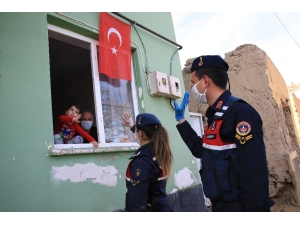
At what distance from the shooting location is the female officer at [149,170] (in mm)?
1937

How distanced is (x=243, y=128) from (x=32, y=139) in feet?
6.47

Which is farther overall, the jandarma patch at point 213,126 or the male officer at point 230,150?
the jandarma patch at point 213,126

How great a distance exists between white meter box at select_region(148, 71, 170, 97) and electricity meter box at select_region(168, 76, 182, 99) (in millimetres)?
178

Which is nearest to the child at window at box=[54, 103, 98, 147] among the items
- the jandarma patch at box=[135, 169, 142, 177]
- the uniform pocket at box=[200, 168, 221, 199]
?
the jandarma patch at box=[135, 169, 142, 177]

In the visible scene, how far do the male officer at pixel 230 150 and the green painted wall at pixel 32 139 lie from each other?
1.53 metres

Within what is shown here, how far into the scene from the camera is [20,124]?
7.84ft

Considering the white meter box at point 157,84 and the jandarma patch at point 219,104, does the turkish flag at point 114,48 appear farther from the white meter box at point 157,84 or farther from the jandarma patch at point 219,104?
the jandarma patch at point 219,104

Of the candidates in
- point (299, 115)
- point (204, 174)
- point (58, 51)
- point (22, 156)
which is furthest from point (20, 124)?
point (299, 115)

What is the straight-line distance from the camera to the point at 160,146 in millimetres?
2199

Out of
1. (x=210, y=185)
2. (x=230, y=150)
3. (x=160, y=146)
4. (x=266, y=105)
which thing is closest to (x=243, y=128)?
(x=230, y=150)

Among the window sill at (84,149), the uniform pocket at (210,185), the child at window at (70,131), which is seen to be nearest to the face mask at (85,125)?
the child at window at (70,131)

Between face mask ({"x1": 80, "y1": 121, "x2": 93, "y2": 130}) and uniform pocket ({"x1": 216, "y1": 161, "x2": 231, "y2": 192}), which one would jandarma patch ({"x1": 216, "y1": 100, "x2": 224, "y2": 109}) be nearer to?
uniform pocket ({"x1": 216, "y1": 161, "x2": 231, "y2": 192})

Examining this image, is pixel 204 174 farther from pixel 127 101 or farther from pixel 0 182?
pixel 127 101

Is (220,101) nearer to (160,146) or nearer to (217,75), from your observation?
(217,75)
